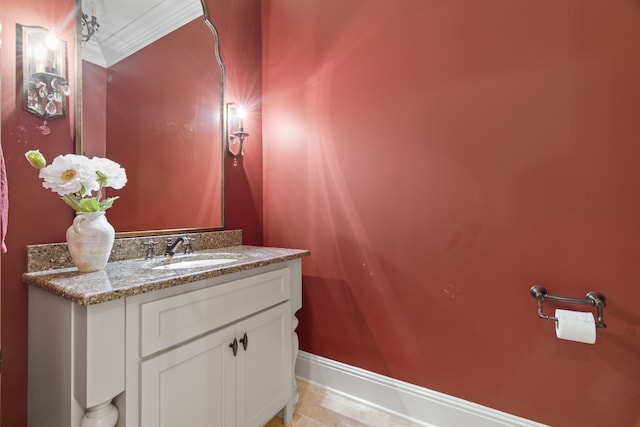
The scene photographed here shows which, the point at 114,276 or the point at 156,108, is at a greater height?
the point at 156,108

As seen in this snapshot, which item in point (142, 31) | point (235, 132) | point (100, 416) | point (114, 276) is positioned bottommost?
point (100, 416)

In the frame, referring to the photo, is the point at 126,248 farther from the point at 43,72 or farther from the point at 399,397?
the point at 399,397

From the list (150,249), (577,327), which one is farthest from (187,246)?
(577,327)

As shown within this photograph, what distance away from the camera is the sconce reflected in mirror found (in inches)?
44.4

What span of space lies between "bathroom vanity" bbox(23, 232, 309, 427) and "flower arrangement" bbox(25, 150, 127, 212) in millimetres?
A: 245

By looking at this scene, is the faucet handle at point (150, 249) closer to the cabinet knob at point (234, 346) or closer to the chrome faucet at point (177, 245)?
the chrome faucet at point (177, 245)

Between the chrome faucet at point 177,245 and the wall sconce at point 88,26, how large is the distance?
0.94 meters

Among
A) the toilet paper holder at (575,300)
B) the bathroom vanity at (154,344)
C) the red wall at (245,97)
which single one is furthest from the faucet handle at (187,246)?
the toilet paper holder at (575,300)

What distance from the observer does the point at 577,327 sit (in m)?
1.13

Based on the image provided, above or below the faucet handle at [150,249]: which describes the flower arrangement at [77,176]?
above

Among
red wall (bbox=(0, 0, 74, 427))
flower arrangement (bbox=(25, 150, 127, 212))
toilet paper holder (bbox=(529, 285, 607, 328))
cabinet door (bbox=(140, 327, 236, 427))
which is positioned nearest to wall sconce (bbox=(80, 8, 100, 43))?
red wall (bbox=(0, 0, 74, 427))

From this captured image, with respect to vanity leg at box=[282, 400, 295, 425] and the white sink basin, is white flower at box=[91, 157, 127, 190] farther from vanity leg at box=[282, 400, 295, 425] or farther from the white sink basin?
vanity leg at box=[282, 400, 295, 425]

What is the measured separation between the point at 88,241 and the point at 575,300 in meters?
1.85

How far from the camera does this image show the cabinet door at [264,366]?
1273 mm
